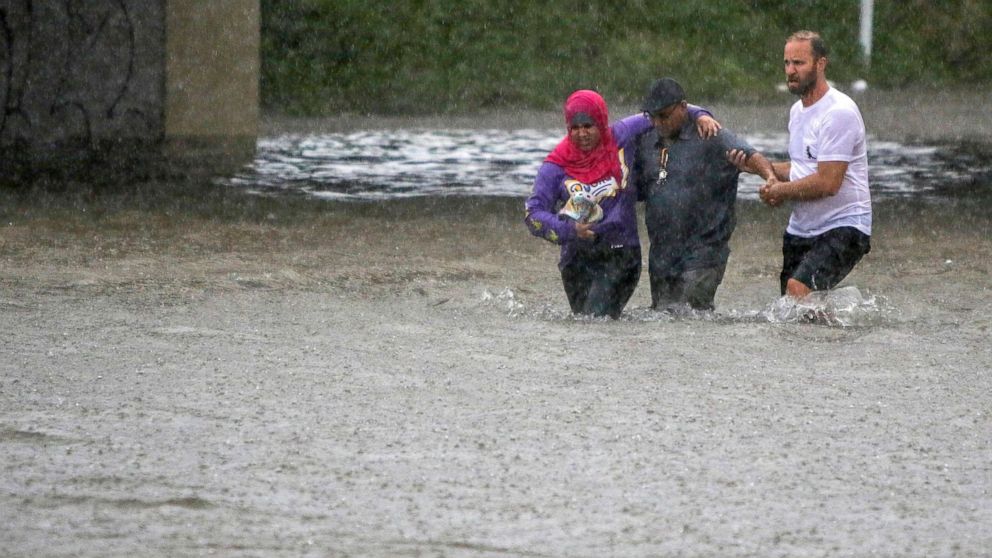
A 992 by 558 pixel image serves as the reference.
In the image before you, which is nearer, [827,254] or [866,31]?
[827,254]

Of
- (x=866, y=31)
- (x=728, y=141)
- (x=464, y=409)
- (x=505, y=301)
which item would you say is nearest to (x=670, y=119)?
(x=728, y=141)

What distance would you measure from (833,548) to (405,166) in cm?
1356

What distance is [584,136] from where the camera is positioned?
7242 mm

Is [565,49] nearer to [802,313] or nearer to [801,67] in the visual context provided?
[802,313]

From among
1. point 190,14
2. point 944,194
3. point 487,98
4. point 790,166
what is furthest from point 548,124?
point 790,166

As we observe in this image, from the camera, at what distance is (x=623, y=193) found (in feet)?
24.4

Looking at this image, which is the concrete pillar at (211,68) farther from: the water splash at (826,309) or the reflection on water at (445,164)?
the water splash at (826,309)

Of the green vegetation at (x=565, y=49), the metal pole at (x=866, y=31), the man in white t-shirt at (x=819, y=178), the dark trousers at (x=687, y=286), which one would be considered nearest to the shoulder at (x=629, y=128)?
the man in white t-shirt at (x=819, y=178)

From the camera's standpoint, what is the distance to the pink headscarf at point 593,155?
286 inches

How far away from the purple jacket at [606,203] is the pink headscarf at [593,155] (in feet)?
0.14

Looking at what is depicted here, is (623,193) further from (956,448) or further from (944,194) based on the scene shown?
(944,194)

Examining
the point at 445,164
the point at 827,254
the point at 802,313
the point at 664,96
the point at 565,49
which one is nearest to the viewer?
the point at 664,96

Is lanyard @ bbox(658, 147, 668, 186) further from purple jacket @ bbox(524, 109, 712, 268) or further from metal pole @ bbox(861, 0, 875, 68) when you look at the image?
metal pole @ bbox(861, 0, 875, 68)

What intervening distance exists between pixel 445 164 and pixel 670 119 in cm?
1044
